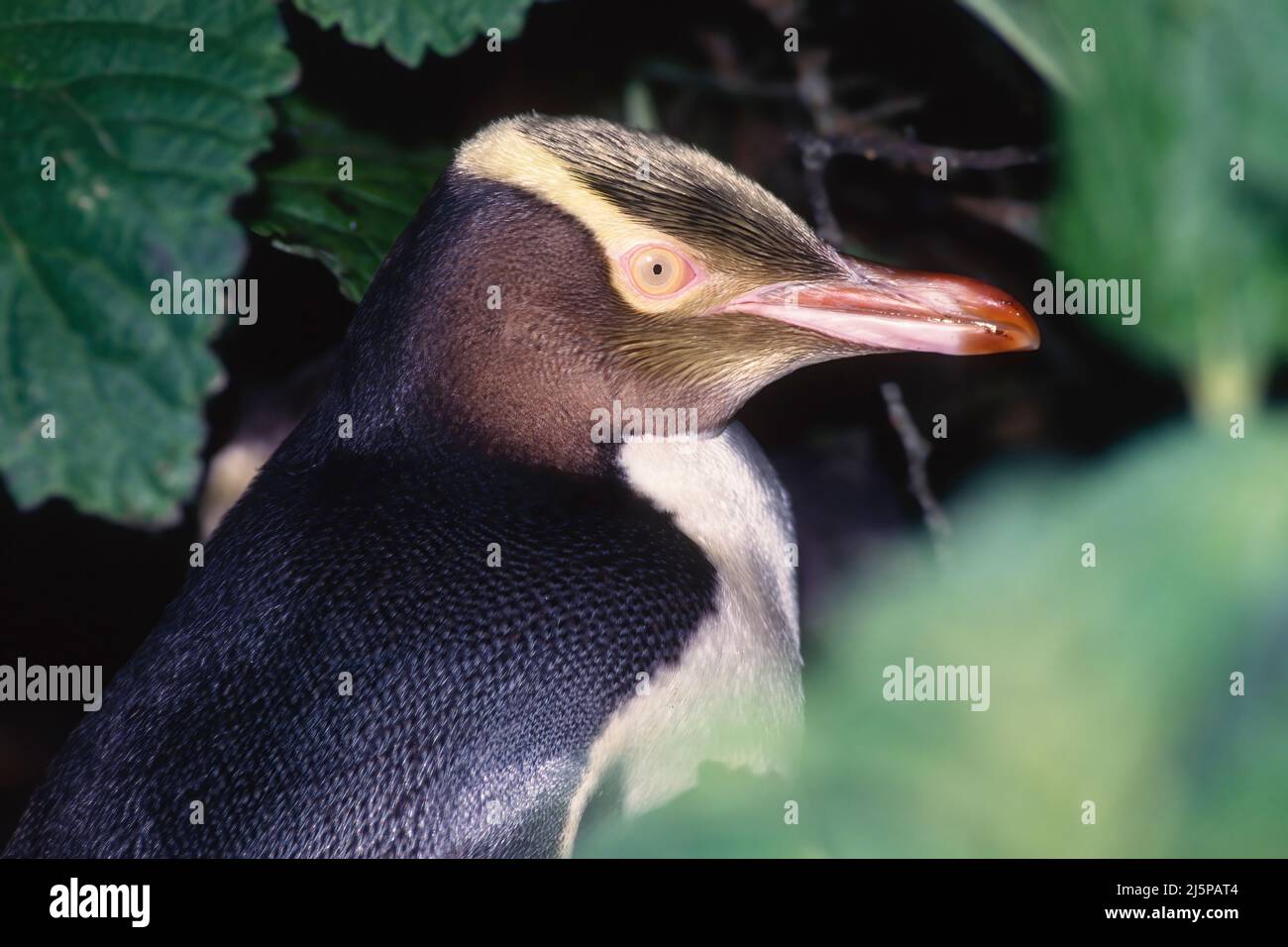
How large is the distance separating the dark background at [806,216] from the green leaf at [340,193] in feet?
0.15

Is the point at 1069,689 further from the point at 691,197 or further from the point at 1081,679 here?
the point at 691,197

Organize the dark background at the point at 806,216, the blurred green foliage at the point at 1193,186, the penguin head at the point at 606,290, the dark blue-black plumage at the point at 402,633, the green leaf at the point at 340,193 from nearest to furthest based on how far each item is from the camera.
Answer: the blurred green foliage at the point at 1193,186 → the dark blue-black plumage at the point at 402,633 → the penguin head at the point at 606,290 → the green leaf at the point at 340,193 → the dark background at the point at 806,216

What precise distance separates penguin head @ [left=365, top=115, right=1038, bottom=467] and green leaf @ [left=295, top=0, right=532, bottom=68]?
14cm

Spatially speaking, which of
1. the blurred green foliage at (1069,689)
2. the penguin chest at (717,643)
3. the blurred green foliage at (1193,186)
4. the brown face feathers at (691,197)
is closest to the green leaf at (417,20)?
the brown face feathers at (691,197)

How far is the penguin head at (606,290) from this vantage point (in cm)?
103

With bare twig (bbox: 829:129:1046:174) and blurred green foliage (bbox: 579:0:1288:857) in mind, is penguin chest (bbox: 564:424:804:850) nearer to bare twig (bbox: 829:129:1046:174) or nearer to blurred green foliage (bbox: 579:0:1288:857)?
blurred green foliage (bbox: 579:0:1288:857)

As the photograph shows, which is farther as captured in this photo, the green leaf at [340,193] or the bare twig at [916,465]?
the bare twig at [916,465]

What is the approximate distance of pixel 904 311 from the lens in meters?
1.05

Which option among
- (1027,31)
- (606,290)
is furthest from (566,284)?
(1027,31)

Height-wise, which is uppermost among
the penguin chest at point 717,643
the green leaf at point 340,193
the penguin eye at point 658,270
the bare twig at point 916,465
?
the green leaf at point 340,193

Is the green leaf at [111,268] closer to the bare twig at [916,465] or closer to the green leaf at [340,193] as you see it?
the green leaf at [340,193]

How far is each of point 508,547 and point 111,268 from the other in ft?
1.16

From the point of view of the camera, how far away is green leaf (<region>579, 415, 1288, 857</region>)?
27 centimetres

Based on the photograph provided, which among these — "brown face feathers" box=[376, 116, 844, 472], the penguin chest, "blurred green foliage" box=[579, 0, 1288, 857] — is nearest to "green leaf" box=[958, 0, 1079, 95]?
"brown face feathers" box=[376, 116, 844, 472]
